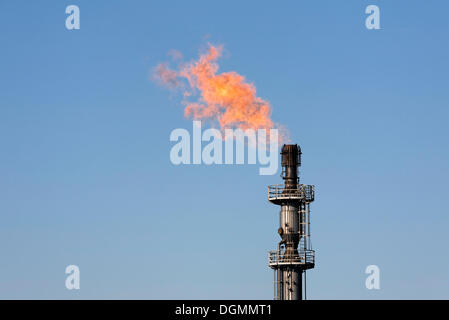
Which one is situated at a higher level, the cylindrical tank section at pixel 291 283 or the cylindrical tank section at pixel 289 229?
the cylindrical tank section at pixel 289 229

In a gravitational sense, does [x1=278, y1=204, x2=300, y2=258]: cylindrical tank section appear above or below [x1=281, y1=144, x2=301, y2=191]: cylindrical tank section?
below

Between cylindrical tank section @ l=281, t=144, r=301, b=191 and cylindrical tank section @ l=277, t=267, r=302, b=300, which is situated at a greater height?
cylindrical tank section @ l=281, t=144, r=301, b=191

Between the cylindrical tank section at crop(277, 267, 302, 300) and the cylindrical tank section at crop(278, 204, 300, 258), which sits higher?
the cylindrical tank section at crop(278, 204, 300, 258)

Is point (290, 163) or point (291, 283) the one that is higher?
point (290, 163)

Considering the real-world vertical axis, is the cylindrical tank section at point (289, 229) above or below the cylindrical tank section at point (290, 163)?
below

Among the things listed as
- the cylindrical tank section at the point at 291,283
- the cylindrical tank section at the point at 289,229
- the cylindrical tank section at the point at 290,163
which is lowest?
the cylindrical tank section at the point at 291,283

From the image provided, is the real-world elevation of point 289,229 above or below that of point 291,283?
above

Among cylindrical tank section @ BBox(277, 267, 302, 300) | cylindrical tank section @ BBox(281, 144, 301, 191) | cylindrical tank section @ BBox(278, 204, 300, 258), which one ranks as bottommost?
cylindrical tank section @ BBox(277, 267, 302, 300)
